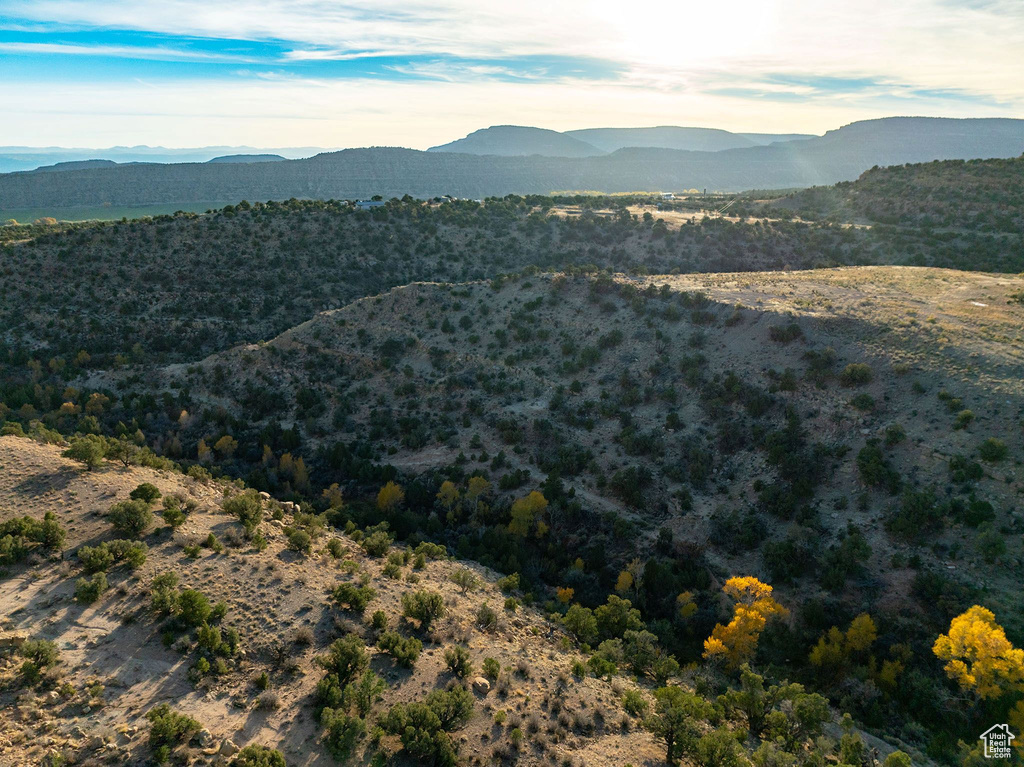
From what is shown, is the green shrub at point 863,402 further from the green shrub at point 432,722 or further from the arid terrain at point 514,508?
the green shrub at point 432,722

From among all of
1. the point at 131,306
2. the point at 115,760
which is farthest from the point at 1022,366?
the point at 131,306

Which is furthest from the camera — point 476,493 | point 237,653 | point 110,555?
point 476,493

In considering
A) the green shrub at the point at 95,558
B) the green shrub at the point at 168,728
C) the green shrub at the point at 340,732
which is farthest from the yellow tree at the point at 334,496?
the green shrub at the point at 340,732

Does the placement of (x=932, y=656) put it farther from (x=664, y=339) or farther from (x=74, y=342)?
(x=74, y=342)

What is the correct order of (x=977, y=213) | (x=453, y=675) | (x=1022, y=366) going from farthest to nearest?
1. (x=977, y=213)
2. (x=1022, y=366)
3. (x=453, y=675)

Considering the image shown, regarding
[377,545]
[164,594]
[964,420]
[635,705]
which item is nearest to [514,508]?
[377,545]

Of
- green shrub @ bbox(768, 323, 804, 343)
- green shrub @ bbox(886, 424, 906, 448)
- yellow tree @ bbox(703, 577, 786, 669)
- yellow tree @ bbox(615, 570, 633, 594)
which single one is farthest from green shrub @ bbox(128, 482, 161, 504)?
green shrub @ bbox(768, 323, 804, 343)

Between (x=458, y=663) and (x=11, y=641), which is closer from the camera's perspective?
(x=11, y=641)

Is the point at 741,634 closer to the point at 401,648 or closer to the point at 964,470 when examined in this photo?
the point at 401,648
